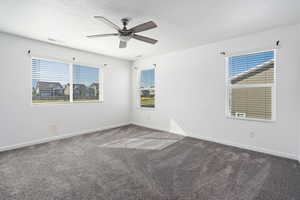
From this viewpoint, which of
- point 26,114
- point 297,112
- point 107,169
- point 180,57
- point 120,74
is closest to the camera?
point 107,169

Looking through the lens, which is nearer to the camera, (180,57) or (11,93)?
(11,93)

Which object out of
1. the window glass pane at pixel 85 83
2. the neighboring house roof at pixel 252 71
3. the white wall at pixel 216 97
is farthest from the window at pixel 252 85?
the window glass pane at pixel 85 83

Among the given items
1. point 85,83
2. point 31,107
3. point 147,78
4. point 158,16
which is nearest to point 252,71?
point 158,16

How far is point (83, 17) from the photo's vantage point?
2447 mm

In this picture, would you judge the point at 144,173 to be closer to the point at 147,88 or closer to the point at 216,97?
the point at 216,97

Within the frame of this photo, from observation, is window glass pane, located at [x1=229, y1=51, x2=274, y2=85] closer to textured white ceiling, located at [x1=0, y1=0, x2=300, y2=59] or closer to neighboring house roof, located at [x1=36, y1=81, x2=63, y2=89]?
textured white ceiling, located at [x1=0, y1=0, x2=300, y2=59]

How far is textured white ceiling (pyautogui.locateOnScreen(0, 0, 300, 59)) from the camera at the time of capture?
2074mm

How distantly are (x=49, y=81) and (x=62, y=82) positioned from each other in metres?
0.32

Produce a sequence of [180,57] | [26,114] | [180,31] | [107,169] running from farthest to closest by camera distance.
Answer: [180,57] → [26,114] → [180,31] → [107,169]

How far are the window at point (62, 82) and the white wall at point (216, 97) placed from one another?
185 centimetres

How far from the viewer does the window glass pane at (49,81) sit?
3612 millimetres

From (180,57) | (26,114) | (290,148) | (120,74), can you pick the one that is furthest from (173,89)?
(26,114)

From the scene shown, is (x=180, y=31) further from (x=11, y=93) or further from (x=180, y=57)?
(x=11, y=93)

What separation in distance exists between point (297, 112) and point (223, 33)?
2086mm
